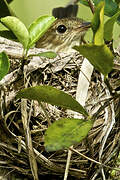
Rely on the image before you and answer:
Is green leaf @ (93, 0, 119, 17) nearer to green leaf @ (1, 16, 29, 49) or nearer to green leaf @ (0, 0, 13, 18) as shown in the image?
green leaf @ (1, 16, 29, 49)

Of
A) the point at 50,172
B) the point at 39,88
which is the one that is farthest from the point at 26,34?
the point at 50,172

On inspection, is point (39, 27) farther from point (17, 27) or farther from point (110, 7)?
point (110, 7)

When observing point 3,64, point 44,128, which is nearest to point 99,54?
point 3,64

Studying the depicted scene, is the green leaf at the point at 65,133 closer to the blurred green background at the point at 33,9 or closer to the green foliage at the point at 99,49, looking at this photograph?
the green foliage at the point at 99,49

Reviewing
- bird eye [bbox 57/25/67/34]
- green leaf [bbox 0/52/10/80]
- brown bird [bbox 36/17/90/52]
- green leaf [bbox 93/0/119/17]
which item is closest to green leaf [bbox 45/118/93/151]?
green leaf [bbox 0/52/10/80]

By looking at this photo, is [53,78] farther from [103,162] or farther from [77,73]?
[103,162]

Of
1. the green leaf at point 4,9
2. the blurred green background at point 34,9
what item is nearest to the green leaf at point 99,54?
the green leaf at point 4,9
